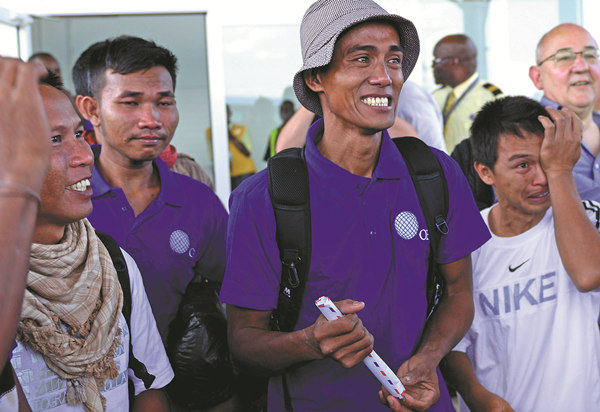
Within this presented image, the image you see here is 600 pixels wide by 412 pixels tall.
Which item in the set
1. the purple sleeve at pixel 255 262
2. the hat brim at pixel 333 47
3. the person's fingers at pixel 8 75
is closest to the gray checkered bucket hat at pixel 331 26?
the hat brim at pixel 333 47

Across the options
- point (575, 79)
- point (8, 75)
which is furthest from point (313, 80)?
point (575, 79)

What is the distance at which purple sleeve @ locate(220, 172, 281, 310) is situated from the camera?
6.96 feet

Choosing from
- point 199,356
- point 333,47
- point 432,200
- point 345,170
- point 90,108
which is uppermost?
point 333,47

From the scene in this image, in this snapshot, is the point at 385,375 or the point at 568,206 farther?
the point at 568,206

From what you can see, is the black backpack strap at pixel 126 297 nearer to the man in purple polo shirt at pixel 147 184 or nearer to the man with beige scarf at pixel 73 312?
the man with beige scarf at pixel 73 312

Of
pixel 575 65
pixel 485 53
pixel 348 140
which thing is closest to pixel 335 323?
pixel 348 140

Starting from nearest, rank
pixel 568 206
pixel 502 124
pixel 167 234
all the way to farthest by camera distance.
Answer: pixel 568 206
pixel 167 234
pixel 502 124

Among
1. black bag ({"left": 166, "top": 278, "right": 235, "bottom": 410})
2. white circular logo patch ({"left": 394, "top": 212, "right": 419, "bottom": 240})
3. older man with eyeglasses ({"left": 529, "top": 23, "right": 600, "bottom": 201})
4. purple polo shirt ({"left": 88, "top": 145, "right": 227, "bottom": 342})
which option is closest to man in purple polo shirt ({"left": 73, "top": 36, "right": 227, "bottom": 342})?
purple polo shirt ({"left": 88, "top": 145, "right": 227, "bottom": 342})

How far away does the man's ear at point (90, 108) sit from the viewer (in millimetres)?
3107

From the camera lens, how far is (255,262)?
6.98 feet

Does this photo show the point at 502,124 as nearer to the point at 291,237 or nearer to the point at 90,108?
the point at 291,237

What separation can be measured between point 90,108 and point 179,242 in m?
0.85

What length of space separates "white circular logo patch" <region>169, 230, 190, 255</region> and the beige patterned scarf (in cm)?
74

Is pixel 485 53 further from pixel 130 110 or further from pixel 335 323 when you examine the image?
pixel 335 323
